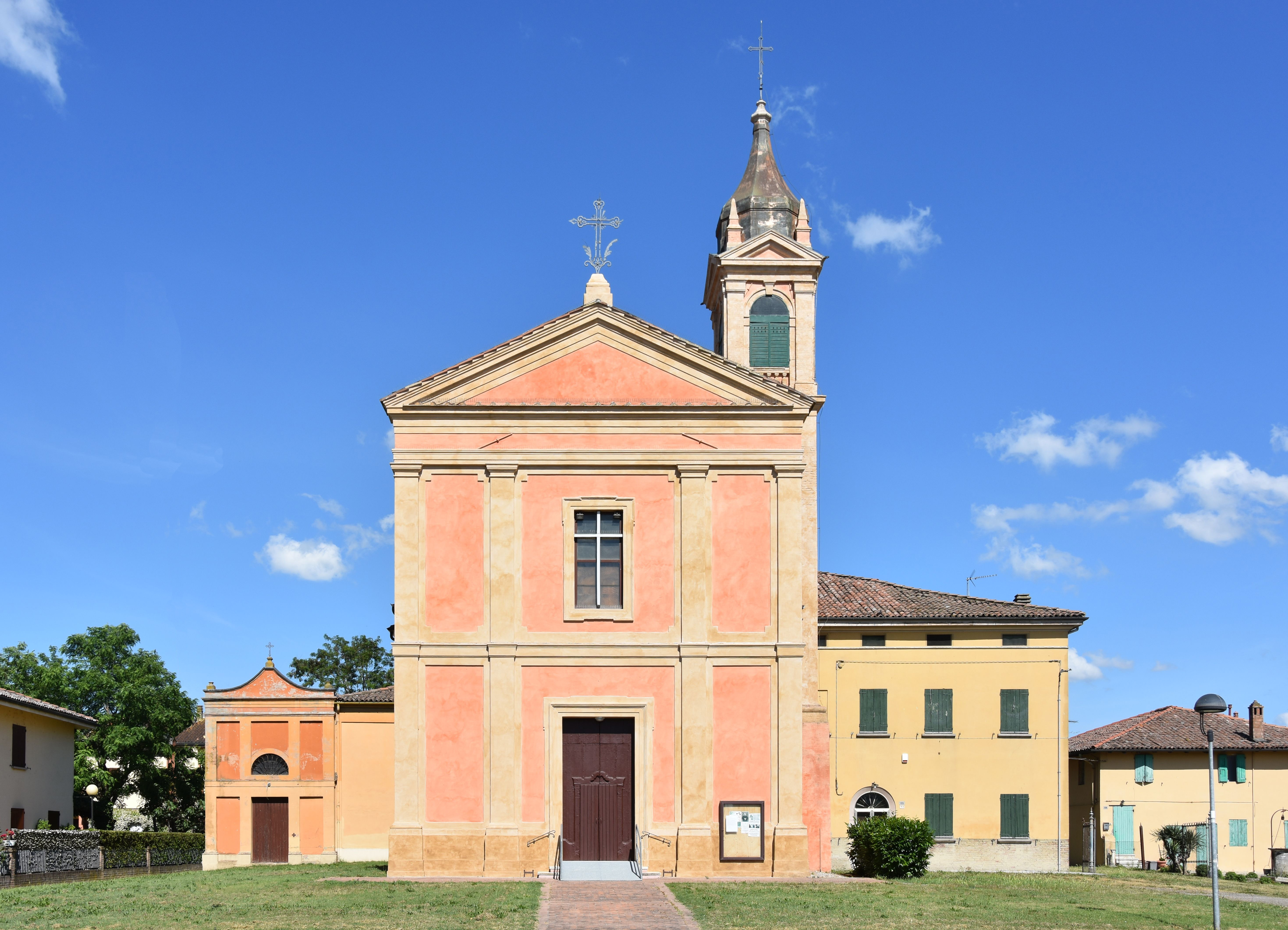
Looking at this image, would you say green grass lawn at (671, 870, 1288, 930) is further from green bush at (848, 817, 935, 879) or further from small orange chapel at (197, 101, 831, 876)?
small orange chapel at (197, 101, 831, 876)

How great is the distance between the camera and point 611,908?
1970 cm

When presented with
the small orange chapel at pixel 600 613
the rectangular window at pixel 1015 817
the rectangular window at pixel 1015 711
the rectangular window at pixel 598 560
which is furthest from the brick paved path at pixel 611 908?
the rectangular window at pixel 1015 711

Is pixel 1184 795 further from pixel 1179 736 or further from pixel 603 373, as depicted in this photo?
pixel 603 373

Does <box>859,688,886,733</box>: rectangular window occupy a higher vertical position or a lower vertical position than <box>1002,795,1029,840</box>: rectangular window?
higher

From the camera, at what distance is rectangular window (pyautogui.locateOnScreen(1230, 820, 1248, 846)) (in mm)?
43094

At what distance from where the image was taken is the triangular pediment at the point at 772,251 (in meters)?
33.3

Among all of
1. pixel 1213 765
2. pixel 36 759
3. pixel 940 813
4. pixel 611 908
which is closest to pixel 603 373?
pixel 611 908

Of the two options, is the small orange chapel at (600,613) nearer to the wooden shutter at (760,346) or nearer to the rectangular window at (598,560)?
the rectangular window at (598,560)

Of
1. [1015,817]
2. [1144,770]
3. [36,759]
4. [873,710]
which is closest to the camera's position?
[1015,817]

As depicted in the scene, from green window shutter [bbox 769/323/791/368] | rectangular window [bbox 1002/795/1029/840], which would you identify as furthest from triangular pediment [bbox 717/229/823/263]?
rectangular window [bbox 1002/795/1029/840]

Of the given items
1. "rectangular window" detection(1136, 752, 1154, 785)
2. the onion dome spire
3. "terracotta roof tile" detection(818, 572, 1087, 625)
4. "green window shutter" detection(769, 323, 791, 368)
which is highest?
the onion dome spire

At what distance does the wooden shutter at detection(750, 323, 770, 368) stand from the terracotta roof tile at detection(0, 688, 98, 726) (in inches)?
949

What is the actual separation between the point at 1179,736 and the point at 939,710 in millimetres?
11274

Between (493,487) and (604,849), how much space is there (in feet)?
24.8
